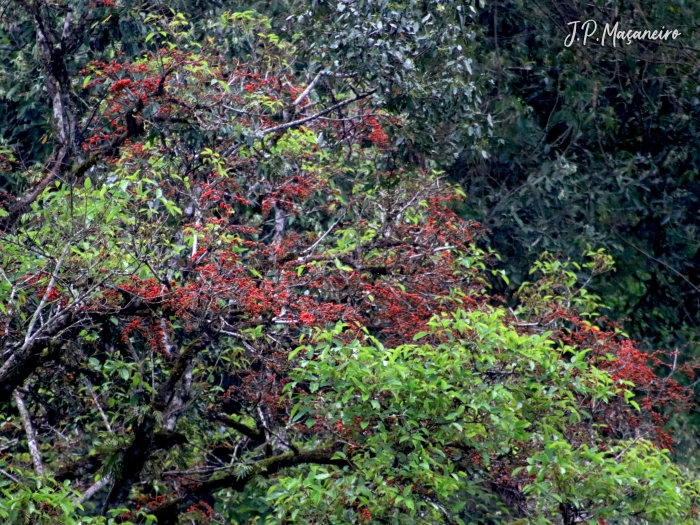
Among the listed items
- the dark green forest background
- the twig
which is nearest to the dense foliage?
the twig

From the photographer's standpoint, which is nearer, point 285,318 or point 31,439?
point 31,439

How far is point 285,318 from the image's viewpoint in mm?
5574

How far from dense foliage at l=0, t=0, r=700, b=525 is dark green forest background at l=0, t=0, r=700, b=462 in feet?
5.28

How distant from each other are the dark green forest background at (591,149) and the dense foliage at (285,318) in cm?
161

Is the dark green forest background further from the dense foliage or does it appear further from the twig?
the twig

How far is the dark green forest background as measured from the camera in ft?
32.0

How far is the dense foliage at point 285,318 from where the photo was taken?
488cm

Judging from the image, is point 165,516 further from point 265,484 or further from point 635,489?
point 635,489

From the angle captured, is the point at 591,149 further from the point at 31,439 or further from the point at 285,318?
the point at 31,439

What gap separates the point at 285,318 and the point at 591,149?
5.89 m

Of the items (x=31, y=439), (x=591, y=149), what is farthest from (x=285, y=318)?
(x=591, y=149)

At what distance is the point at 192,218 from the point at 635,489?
10.2 ft

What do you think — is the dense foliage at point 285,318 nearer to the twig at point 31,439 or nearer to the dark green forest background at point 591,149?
the twig at point 31,439

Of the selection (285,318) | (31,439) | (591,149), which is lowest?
(591,149)
